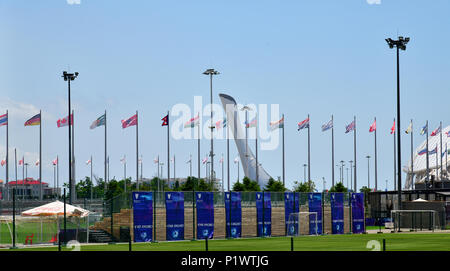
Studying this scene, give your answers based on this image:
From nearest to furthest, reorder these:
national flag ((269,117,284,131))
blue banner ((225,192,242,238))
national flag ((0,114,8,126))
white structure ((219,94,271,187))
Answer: blue banner ((225,192,242,238)) < national flag ((0,114,8,126)) < national flag ((269,117,284,131)) < white structure ((219,94,271,187))

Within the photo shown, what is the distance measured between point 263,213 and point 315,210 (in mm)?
4891

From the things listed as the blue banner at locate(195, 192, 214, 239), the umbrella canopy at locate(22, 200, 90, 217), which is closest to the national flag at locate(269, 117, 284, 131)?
the blue banner at locate(195, 192, 214, 239)

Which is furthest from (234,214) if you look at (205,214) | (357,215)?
(357,215)

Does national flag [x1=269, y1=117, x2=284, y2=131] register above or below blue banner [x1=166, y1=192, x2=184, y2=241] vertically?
above

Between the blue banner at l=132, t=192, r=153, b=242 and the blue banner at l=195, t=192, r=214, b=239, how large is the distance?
12.3 feet

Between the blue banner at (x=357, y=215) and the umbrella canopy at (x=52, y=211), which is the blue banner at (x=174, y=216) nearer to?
the umbrella canopy at (x=52, y=211)

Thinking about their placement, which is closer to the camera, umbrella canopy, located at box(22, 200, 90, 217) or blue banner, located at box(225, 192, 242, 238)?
umbrella canopy, located at box(22, 200, 90, 217)

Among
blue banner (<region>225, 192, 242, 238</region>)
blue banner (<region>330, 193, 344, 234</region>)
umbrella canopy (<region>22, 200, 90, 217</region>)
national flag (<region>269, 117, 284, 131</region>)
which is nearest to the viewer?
umbrella canopy (<region>22, 200, 90, 217</region>)

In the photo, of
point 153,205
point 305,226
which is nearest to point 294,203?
point 305,226

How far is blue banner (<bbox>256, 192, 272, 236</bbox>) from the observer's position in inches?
2130

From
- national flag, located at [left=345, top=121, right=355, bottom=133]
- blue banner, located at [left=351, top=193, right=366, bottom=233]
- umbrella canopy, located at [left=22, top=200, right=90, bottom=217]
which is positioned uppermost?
national flag, located at [left=345, top=121, right=355, bottom=133]

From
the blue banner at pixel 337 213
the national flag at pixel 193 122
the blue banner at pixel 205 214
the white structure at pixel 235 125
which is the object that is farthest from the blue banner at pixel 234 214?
the white structure at pixel 235 125

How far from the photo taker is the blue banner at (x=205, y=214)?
165ft

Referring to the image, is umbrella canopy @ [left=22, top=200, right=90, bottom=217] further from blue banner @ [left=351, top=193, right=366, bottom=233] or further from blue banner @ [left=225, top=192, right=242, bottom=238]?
blue banner @ [left=351, top=193, right=366, bottom=233]
